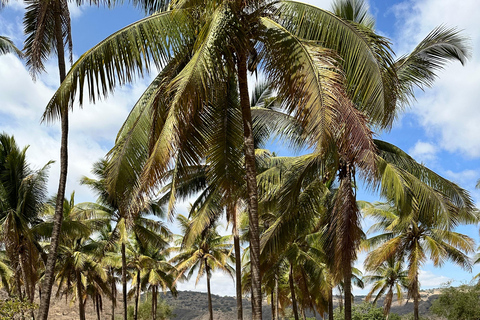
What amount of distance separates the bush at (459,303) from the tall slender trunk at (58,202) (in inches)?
1111

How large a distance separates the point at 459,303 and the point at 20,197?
28.3m

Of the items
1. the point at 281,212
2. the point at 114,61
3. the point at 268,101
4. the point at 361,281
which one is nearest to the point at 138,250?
the point at 361,281

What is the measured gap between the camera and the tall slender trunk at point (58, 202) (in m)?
12.1

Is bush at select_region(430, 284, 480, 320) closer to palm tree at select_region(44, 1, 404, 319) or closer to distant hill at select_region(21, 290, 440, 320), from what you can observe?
distant hill at select_region(21, 290, 440, 320)

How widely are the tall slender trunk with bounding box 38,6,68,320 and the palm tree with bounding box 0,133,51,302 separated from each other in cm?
574

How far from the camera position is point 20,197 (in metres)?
18.8

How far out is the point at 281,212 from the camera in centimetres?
1288

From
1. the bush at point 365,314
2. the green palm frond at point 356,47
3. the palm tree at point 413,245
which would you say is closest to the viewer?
the green palm frond at point 356,47

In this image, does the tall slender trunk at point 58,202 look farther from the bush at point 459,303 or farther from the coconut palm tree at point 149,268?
the bush at point 459,303

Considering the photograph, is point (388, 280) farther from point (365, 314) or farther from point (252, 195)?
point (252, 195)

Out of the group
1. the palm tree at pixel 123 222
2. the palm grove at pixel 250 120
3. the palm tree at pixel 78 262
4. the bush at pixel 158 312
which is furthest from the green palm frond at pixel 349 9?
the bush at pixel 158 312

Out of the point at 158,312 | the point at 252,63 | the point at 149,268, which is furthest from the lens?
the point at 158,312

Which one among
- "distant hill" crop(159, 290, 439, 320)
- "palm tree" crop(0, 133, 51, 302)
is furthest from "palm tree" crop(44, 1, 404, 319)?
"distant hill" crop(159, 290, 439, 320)

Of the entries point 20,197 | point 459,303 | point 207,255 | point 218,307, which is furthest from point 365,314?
point 218,307
